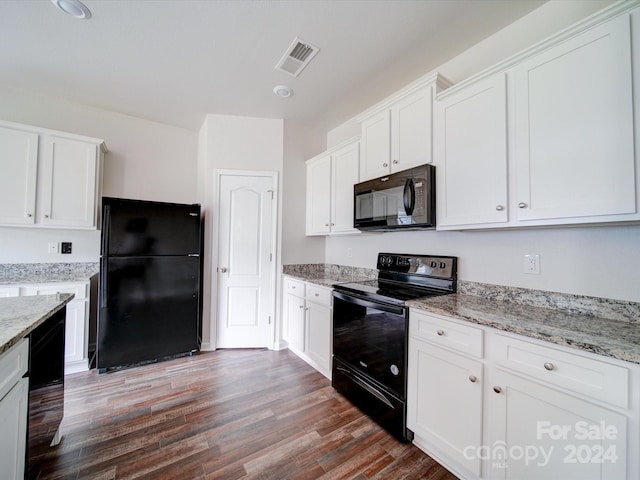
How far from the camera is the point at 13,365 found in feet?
3.20

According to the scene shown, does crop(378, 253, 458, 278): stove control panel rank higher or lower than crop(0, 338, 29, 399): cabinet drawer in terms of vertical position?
higher

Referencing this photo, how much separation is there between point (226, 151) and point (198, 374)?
2.41m

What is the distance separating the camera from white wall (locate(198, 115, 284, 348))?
304 cm

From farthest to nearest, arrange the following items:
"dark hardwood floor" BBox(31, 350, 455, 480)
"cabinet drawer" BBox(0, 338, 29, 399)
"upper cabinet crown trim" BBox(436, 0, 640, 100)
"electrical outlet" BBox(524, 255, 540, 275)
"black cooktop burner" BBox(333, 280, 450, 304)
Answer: "black cooktop burner" BBox(333, 280, 450, 304) → "electrical outlet" BBox(524, 255, 540, 275) → "dark hardwood floor" BBox(31, 350, 455, 480) → "upper cabinet crown trim" BBox(436, 0, 640, 100) → "cabinet drawer" BBox(0, 338, 29, 399)

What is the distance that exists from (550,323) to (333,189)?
209 cm

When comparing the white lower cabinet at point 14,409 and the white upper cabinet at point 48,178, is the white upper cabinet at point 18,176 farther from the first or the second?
the white lower cabinet at point 14,409

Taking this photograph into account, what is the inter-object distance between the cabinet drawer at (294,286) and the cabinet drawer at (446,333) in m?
1.35

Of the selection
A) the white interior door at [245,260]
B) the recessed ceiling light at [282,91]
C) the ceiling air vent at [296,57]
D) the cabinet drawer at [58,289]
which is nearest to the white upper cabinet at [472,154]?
the ceiling air vent at [296,57]

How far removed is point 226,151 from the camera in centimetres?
309

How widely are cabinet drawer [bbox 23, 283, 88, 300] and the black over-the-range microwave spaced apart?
265 centimetres

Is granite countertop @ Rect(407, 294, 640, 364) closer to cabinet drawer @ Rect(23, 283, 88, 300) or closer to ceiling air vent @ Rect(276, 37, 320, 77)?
ceiling air vent @ Rect(276, 37, 320, 77)

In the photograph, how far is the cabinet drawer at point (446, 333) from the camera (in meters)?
1.32

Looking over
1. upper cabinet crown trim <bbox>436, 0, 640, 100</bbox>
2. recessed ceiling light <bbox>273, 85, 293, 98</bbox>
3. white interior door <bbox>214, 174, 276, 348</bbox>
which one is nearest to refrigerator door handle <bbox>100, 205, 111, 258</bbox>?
white interior door <bbox>214, 174, 276, 348</bbox>

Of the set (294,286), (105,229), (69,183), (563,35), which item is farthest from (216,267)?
(563,35)
